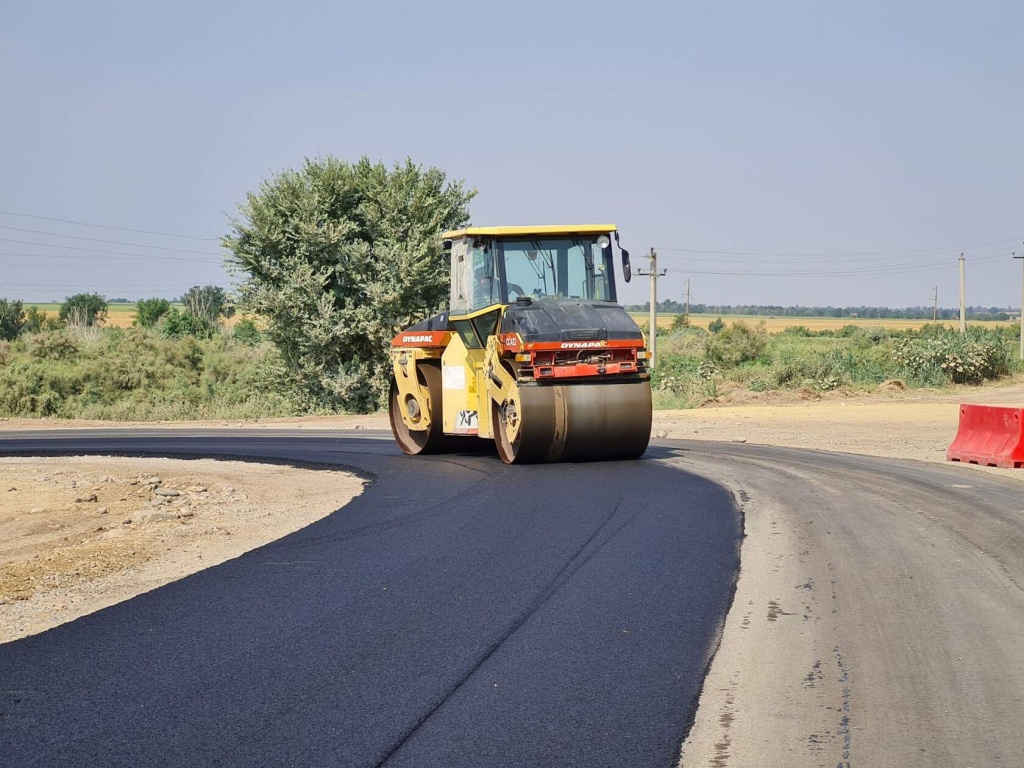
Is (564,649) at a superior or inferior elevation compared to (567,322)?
inferior

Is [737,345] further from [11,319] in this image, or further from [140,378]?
[11,319]

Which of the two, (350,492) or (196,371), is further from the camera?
(196,371)

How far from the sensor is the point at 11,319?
80.4 metres

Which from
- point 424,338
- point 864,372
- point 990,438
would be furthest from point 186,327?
point 990,438

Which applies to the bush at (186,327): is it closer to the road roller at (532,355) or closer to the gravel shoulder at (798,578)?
the gravel shoulder at (798,578)

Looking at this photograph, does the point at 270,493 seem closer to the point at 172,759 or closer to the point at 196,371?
the point at 172,759

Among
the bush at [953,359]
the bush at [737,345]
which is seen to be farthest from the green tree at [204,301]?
the bush at [953,359]

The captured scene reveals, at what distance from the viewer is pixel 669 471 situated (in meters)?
14.9

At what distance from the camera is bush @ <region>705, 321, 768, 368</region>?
5241 centimetres

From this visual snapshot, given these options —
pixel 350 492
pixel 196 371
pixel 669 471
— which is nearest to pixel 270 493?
pixel 350 492

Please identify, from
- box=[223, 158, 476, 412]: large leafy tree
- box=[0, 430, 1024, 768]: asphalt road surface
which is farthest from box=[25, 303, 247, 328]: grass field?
box=[0, 430, 1024, 768]: asphalt road surface

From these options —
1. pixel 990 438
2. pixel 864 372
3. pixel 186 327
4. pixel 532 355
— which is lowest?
pixel 990 438

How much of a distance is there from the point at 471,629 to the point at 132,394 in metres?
42.5

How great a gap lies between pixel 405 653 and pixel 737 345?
160ft
